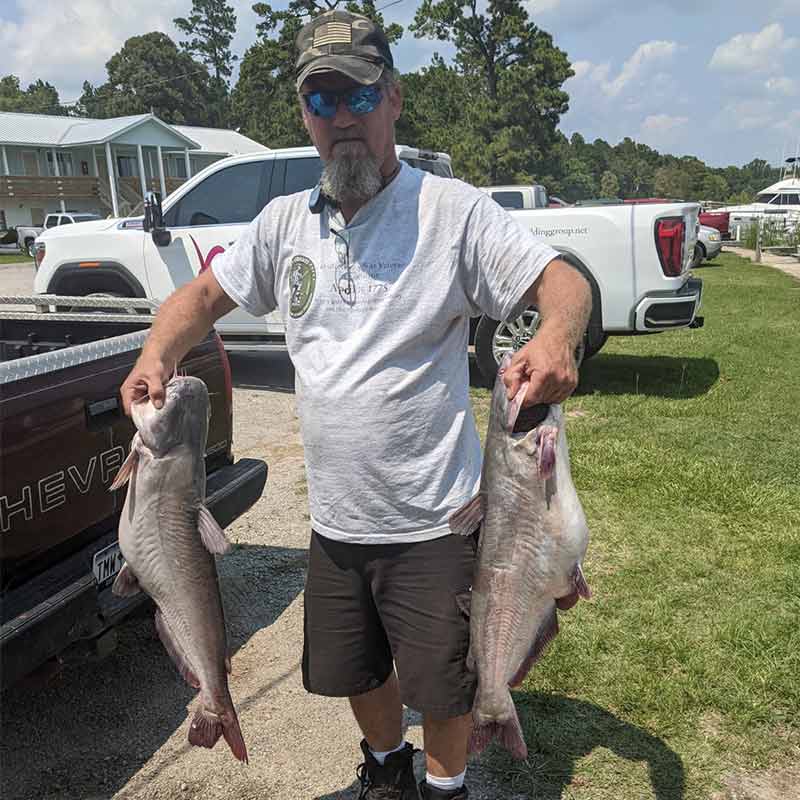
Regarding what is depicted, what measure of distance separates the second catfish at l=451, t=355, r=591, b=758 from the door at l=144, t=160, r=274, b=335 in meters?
6.41

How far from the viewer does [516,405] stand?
164 cm

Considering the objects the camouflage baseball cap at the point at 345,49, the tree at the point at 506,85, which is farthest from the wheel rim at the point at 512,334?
Answer: the tree at the point at 506,85

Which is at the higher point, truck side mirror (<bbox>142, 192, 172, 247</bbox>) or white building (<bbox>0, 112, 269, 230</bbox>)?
white building (<bbox>0, 112, 269, 230</bbox>)

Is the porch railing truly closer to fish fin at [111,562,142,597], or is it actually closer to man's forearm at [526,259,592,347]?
fish fin at [111,562,142,597]

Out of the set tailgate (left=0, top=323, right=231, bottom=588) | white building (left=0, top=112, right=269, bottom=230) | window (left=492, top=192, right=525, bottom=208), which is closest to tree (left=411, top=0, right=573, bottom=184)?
white building (left=0, top=112, right=269, bottom=230)

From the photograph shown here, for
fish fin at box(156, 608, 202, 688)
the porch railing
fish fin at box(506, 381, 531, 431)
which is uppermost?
the porch railing

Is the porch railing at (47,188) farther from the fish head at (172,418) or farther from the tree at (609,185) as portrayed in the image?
the tree at (609,185)

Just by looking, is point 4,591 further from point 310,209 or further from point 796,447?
point 796,447

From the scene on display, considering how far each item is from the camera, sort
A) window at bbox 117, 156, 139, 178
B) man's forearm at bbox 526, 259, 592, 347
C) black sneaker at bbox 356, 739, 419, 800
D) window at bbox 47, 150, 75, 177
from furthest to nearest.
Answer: window at bbox 117, 156, 139, 178 < window at bbox 47, 150, 75, 177 < black sneaker at bbox 356, 739, 419, 800 < man's forearm at bbox 526, 259, 592, 347

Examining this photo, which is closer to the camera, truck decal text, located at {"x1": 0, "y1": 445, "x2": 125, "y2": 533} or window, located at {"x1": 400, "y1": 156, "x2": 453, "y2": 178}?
truck decal text, located at {"x1": 0, "y1": 445, "x2": 125, "y2": 533}

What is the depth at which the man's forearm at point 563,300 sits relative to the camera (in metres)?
1.75

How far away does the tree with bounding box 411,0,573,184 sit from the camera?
1693 inches

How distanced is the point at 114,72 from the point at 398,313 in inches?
3644

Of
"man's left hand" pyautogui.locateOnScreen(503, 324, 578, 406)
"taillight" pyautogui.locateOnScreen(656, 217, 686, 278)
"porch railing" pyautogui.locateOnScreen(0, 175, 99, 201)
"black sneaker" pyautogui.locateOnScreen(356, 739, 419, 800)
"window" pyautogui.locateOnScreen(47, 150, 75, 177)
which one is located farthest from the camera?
"window" pyautogui.locateOnScreen(47, 150, 75, 177)
